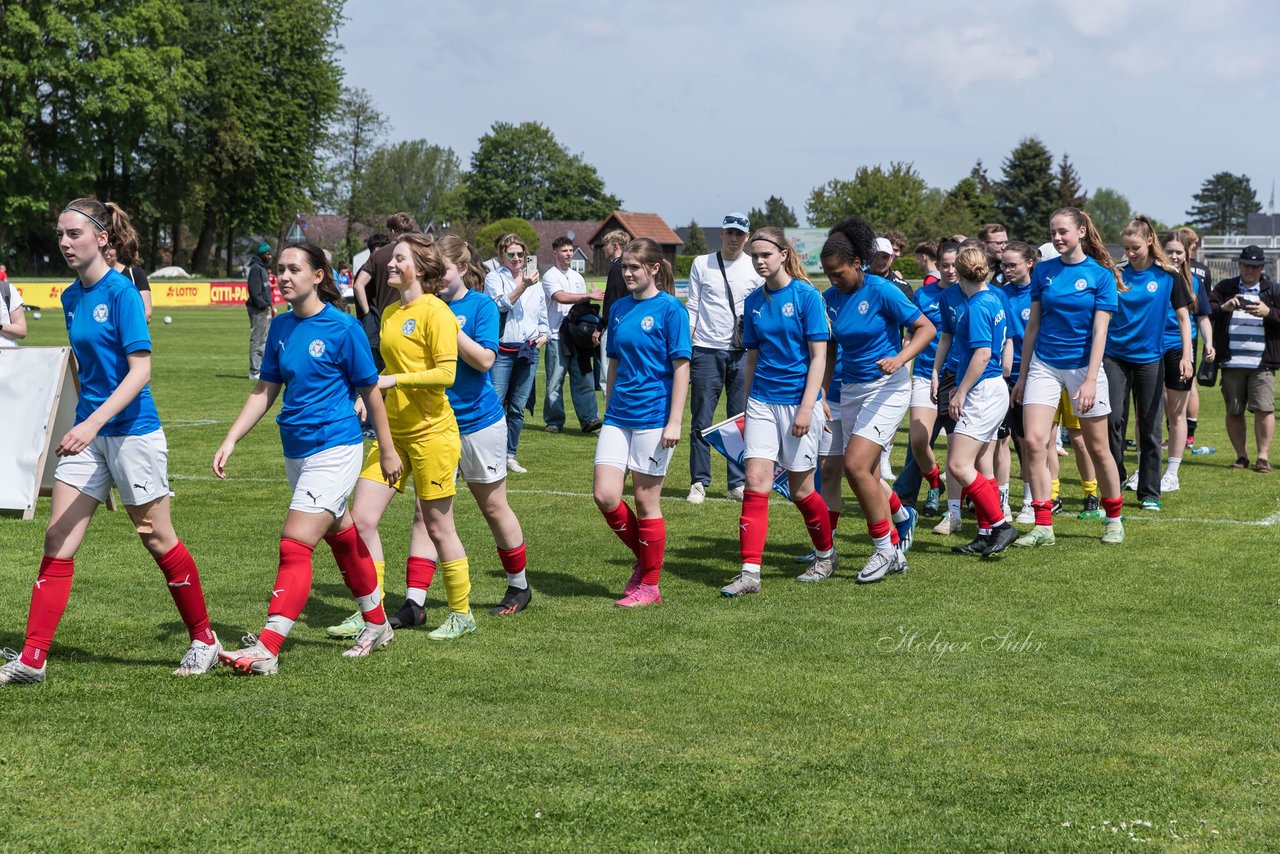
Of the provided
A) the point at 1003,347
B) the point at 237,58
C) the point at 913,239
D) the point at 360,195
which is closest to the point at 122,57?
the point at 237,58

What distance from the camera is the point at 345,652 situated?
6.22 m

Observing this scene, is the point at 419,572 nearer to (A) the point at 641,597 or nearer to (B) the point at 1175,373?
(A) the point at 641,597

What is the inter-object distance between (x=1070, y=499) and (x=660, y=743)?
7305mm

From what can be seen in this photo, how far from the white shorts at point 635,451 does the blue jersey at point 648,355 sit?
44mm

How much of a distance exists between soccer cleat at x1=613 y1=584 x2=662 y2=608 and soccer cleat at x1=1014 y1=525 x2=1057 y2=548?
2.87 m

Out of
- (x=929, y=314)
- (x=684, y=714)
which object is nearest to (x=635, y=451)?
(x=684, y=714)

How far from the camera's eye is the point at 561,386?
16.1 m

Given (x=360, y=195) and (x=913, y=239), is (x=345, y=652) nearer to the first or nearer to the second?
(x=913, y=239)

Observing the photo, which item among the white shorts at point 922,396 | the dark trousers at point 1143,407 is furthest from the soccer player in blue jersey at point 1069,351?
the dark trousers at point 1143,407

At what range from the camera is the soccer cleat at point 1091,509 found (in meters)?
10.2

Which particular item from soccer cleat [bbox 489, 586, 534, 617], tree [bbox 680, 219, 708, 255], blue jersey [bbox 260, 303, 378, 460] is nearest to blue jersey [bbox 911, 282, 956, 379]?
soccer cleat [bbox 489, 586, 534, 617]

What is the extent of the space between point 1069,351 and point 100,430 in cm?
607

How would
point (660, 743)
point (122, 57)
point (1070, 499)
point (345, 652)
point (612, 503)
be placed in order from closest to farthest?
point (660, 743)
point (345, 652)
point (612, 503)
point (1070, 499)
point (122, 57)

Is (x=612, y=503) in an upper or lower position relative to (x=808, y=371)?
lower
